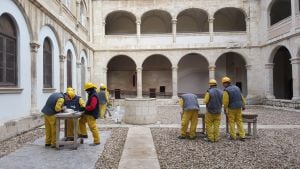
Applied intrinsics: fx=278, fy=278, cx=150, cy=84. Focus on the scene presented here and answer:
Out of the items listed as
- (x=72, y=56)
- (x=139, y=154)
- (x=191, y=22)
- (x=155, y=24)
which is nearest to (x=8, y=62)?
(x=139, y=154)

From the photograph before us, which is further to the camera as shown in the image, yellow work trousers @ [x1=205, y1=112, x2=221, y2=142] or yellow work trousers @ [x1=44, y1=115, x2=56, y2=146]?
yellow work trousers @ [x1=205, y1=112, x2=221, y2=142]

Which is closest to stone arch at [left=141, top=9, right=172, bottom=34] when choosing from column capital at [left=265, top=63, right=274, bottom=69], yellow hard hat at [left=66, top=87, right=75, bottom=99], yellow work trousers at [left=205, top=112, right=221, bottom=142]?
column capital at [left=265, top=63, right=274, bottom=69]

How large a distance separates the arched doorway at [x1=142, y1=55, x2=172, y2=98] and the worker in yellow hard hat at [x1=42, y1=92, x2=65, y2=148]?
1833cm

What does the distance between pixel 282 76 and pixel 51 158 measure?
864 inches

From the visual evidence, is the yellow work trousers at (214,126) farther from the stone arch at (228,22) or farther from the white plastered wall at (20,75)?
the stone arch at (228,22)

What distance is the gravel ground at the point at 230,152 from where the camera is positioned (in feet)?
17.5

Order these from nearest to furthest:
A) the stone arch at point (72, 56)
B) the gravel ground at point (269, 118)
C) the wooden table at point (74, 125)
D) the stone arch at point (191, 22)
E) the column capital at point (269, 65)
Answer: the wooden table at point (74, 125) → the gravel ground at point (269, 118) → the stone arch at point (72, 56) → the column capital at point (269, 65) → the stone arch at point (191, 22)

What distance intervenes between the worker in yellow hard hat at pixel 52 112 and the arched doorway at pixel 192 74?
62.7ft

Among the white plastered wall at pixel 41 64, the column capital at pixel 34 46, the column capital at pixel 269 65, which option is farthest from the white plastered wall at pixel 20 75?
the column capital at pixel 269 65

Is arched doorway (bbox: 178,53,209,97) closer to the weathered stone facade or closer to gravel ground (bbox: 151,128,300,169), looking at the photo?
the weathered stone facade

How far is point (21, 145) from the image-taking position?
7.09 metres

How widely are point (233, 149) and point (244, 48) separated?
16.4m

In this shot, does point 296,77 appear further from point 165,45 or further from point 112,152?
point 112,152

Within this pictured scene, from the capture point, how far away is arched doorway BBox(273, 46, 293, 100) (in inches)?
907
